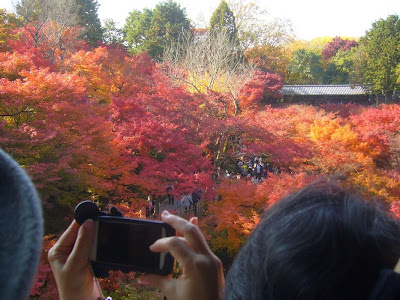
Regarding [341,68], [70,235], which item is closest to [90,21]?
[341,68]

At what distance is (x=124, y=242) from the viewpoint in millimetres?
621

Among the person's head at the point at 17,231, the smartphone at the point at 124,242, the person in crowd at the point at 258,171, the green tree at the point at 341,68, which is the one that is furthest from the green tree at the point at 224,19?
the person's head at the point at 17,231

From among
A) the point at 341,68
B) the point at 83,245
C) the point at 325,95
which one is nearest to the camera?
the point at 83,245

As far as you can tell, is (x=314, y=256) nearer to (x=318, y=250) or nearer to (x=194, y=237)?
(x=318, y=250)

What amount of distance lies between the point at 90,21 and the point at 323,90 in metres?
8.05

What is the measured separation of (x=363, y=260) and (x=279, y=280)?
0.09 metres

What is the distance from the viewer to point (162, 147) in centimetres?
427

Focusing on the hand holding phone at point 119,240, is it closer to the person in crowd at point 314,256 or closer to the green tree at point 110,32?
the person in crowd at point 314,256

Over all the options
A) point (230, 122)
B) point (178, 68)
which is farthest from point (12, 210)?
point (178, 68)

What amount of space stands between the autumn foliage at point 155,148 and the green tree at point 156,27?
5188 mm

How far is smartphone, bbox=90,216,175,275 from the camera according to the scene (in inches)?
23.7

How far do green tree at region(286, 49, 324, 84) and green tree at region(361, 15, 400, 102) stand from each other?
264cm

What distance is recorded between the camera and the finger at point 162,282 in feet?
1.70

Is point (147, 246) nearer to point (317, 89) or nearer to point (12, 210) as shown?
point (12, 210)
